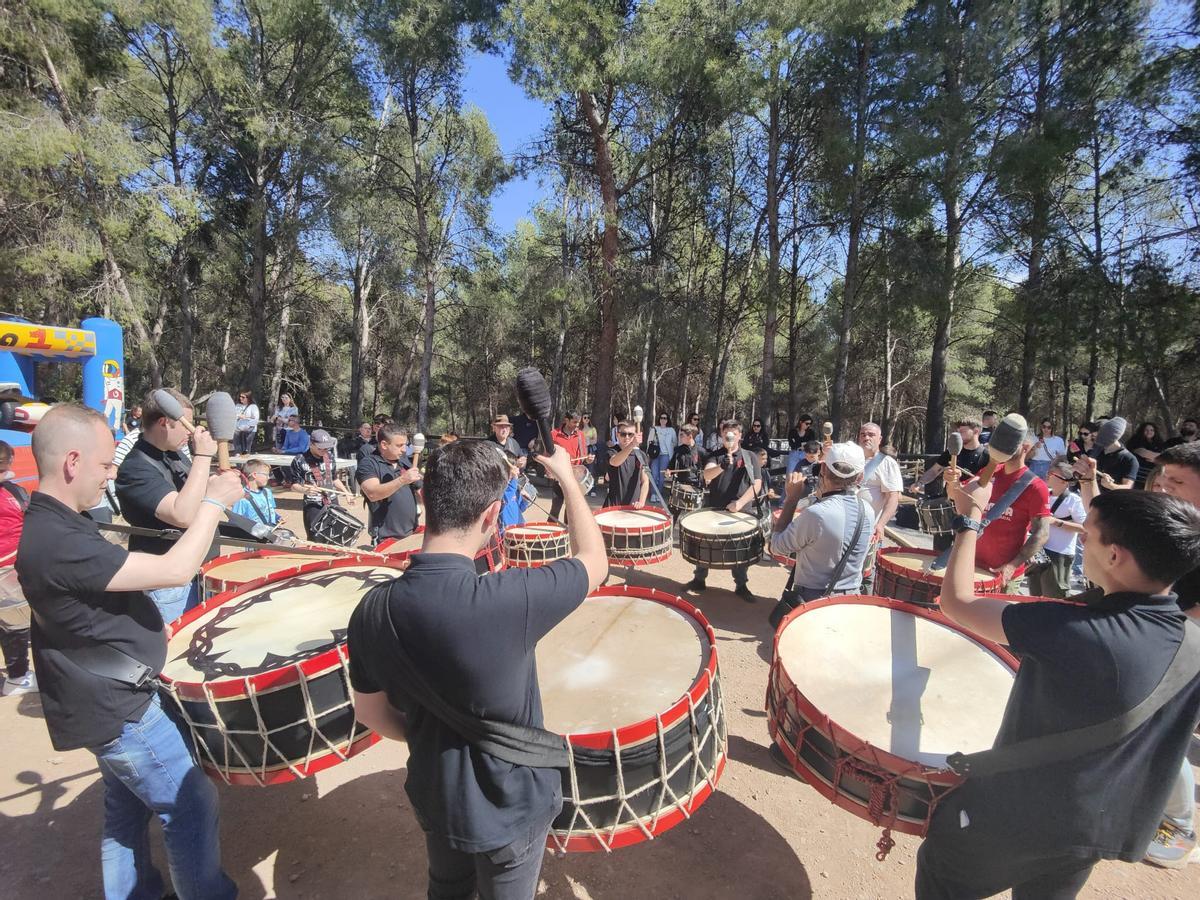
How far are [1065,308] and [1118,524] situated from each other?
16.0 meters

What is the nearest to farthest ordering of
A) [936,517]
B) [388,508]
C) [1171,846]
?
1. [1171,846]
2. [388,508]
3. [936,517]

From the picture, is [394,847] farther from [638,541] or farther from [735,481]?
[735,481]

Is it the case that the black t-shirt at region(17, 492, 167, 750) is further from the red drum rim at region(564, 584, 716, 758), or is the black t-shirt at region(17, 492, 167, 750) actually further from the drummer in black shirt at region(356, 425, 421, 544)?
the drummer in black shirt at region(356, 425, 421, 544)

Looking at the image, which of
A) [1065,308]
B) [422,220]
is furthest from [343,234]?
[1065,308]

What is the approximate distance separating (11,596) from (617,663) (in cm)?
376

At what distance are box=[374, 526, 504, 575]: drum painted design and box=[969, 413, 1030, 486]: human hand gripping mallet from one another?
10.7 ft

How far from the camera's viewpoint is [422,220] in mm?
15398

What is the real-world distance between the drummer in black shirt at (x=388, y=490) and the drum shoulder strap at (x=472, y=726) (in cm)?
335

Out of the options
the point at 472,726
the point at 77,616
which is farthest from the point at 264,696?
the point at 472,726

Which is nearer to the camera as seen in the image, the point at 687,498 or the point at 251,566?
the point at 251,566

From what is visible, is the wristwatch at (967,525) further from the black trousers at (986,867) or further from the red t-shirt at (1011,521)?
the red t-shirt at (1011,521)

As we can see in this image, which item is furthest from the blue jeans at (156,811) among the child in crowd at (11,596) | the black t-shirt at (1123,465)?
the black t-shirt at (1123,465)

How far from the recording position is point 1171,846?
2660 mm

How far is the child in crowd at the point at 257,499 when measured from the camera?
5086 millimetres
